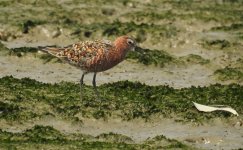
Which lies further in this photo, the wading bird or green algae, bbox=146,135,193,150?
the wading bird

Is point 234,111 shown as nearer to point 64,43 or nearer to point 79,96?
point 79,96

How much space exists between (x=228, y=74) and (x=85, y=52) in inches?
143

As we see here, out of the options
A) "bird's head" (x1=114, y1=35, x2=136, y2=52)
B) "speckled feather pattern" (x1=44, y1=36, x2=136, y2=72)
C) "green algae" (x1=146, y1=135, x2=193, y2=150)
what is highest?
"bird's head" (x1=114, y1=35, x2=136, y2=52)

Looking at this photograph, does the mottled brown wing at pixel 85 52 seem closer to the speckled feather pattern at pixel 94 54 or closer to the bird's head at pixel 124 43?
the speckled feather pattern at pixel 94 54

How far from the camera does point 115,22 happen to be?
17141mm

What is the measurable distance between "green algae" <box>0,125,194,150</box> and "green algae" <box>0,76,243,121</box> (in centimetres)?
70

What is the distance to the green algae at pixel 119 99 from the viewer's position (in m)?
10.9

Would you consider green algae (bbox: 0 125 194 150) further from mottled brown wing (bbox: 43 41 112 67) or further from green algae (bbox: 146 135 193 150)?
mottled brown wing (bbox: 43 41 112 67)

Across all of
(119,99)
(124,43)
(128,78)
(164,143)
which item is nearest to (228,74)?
(128,78)

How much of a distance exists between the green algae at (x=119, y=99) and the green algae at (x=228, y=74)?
93cm

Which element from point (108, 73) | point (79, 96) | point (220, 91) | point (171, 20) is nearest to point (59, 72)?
point (108, 73)

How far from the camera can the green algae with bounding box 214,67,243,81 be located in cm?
1352

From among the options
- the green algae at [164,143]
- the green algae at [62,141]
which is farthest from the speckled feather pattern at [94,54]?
the green algae at [164,143]

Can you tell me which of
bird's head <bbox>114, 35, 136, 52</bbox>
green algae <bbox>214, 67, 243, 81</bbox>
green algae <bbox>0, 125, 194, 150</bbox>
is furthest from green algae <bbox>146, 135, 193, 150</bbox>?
green algae <bbox>214, 67, 243, 81</bbox>
